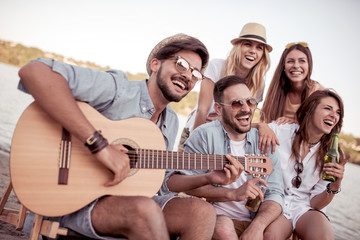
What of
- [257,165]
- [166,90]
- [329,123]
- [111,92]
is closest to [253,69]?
[329,123]

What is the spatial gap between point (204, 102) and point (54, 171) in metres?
3.02

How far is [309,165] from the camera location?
3729mm

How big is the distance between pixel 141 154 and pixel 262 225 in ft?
4.79

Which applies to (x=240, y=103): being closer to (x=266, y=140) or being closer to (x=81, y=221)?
(x=266, y=140)

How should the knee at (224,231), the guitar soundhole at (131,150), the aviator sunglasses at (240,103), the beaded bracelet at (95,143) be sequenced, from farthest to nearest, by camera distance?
the aviator sunglasses at (240,103), the knee at (224,231), the guitar soundhole at (131,150), the beaded bracelet at (95,143)

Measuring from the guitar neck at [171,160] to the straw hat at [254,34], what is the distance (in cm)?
273

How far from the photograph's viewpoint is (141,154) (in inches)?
92.7

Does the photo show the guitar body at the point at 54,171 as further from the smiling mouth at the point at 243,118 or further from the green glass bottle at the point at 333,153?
the green glass bottle at the point at 333,153

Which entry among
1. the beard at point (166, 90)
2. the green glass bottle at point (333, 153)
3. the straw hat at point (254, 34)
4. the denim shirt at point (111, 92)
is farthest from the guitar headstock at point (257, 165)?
the straw hat at point (254, 34)

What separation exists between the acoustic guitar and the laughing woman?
5.44ft

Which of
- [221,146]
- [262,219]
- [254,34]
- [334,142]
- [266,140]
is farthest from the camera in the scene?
[254,34]

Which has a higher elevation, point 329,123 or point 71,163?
point 329,123

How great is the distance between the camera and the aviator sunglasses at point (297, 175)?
12.0ft

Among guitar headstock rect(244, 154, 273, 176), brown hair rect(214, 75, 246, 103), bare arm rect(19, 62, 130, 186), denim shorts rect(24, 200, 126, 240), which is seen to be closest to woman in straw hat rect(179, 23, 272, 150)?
brown hair rect(214, 75, 246, 103)
